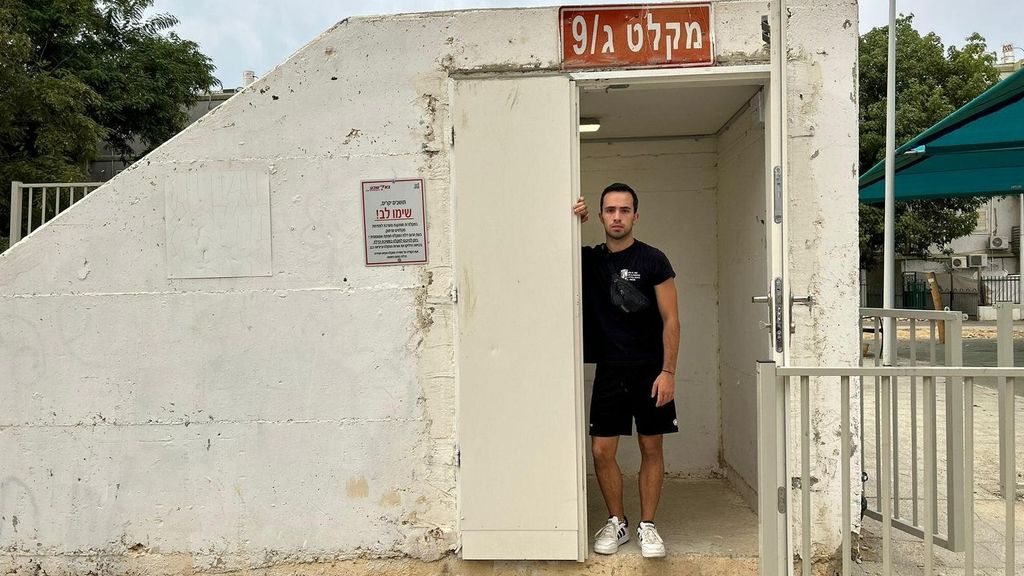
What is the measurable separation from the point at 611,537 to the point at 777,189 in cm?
190

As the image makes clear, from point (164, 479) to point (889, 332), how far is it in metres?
8.63

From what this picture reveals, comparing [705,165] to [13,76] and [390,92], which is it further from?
[13,76]

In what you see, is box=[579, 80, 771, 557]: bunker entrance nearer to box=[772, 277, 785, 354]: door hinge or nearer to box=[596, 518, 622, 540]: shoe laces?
box=[596, 518, 622, 540]: shoe laces

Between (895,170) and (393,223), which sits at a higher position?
(895,170)

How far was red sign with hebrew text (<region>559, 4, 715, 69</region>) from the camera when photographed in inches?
146

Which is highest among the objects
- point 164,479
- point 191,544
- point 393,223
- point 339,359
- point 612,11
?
point 612,11

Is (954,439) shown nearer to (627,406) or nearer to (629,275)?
(627,406)

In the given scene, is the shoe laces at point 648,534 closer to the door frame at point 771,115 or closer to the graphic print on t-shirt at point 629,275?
the door frame at point 771,115

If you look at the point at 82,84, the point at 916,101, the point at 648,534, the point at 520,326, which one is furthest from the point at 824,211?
A: the point at 916,101

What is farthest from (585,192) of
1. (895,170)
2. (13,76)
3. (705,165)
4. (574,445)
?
(13,76)

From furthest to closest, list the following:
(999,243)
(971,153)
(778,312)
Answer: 1. (999,243)
2. (971,153)
3. (778,312)

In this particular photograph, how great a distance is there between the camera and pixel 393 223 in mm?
3807

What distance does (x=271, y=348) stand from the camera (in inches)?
152

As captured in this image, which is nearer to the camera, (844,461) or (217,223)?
(844,461)
